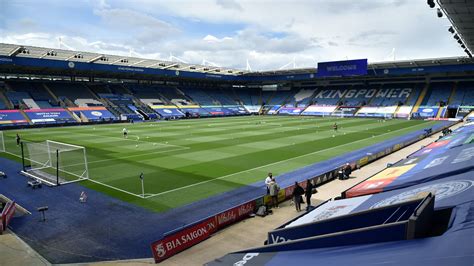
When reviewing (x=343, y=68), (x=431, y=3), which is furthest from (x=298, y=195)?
(x=343, y=68)

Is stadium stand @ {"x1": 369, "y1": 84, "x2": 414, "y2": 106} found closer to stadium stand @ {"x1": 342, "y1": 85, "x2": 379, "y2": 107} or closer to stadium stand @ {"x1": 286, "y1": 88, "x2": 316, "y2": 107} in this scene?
stadium stand @ {"x1": 342, "y1": 85, "x2": 379, "y2": 107}

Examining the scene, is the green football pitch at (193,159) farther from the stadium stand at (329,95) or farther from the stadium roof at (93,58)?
the stadium stand at (329,95)

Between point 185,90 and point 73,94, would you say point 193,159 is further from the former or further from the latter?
point 185,90

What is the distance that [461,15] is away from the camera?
16.9 metres

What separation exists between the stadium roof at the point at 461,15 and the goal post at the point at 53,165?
856 inches

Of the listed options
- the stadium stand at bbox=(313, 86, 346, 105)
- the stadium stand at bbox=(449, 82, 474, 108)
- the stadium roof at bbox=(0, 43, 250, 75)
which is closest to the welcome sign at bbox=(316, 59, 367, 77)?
the stadium stand at bbox=(313, 86, 346, 105)

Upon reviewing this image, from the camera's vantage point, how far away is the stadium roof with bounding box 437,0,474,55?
1501 cm

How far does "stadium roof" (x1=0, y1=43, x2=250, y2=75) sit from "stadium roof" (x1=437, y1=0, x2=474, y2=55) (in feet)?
179

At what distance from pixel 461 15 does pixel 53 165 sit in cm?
2704

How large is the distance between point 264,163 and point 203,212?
10644 mm

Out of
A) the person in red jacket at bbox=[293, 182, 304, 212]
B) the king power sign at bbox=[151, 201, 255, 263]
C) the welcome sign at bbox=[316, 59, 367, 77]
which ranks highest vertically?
the welcome sign at bbox=[316, 59, 367, 77]

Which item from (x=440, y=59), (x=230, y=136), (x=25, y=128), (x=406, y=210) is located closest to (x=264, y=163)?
(x=230, y=136)

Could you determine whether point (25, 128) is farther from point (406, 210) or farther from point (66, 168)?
point (406, 210)

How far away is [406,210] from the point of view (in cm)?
675
